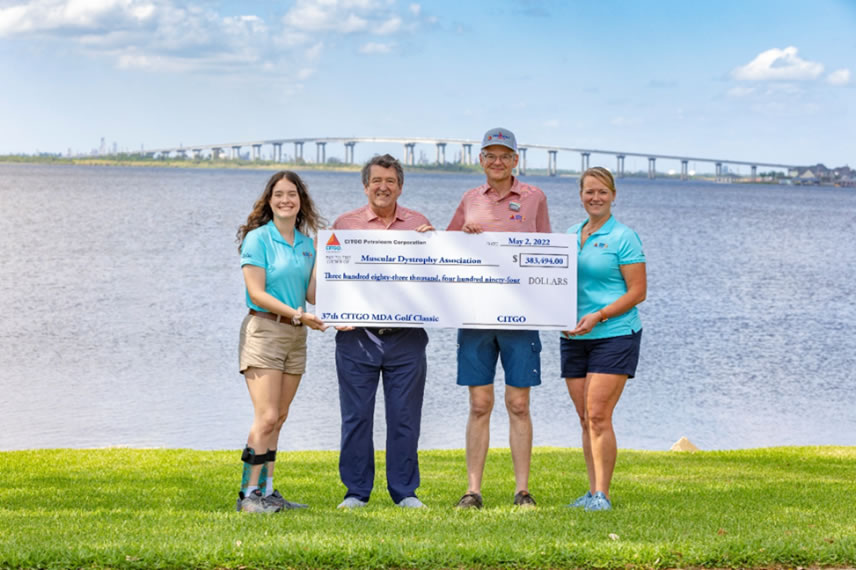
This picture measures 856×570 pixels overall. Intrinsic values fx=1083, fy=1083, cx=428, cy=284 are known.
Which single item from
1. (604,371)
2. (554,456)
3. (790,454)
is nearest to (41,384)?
(554,456)

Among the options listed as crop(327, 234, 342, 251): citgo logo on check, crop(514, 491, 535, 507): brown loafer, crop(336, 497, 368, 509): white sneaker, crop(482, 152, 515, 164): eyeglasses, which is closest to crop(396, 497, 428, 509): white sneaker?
crop(336, 497, 368, 509): white sneaker

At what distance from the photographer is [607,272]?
7.15 meters

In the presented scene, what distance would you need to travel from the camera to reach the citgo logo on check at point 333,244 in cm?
727

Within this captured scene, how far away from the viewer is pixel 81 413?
729 inches

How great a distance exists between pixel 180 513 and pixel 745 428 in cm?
1355

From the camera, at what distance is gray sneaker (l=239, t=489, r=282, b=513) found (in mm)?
7066

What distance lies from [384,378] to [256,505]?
3.89ft

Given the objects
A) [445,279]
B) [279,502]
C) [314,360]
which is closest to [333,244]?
[445,279]

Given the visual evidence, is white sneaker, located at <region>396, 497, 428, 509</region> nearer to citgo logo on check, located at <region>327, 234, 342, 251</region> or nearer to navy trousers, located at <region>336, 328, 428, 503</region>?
navy trousers, located at <region>336, 328, 428, 503</region>

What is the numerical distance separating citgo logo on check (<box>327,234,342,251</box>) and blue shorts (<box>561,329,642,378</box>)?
168 cm

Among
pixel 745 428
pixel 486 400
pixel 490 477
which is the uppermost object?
pixel 486 400

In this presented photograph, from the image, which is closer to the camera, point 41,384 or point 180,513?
point 180,513

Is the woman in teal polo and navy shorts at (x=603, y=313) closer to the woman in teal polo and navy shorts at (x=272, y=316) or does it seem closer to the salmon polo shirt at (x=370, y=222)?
the salmon polo shirt at (x=370, y=222)

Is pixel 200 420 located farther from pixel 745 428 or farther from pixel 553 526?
pixel 553 526
